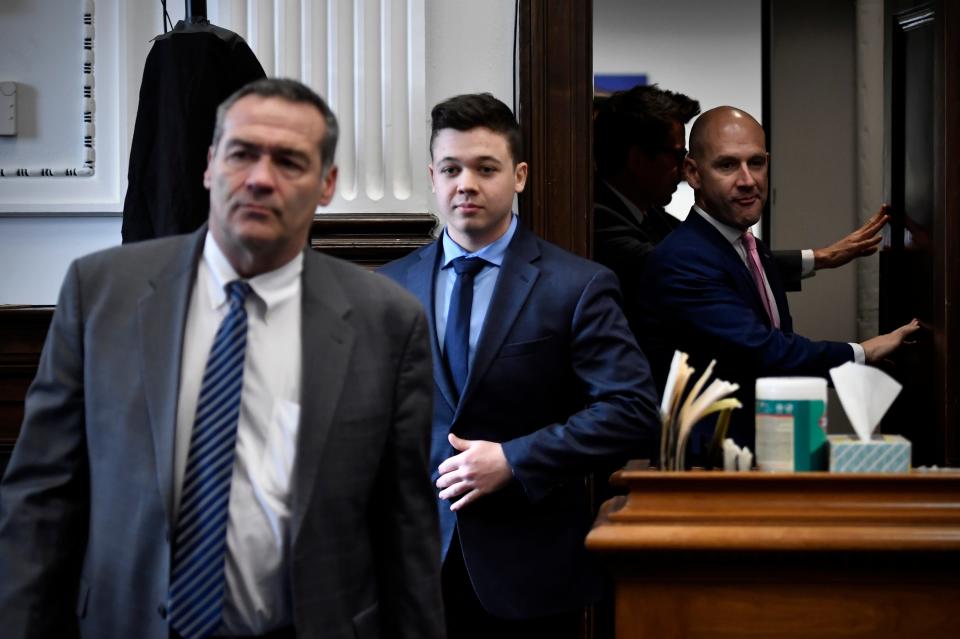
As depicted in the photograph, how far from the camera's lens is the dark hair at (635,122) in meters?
3.77

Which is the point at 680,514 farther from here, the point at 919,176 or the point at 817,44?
the point at 817,44

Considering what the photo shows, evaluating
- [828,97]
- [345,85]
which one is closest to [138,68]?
[345,85]

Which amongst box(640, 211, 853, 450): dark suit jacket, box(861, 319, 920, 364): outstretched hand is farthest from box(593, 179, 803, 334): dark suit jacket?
box(861, 319, 920, 364): outstretched hand

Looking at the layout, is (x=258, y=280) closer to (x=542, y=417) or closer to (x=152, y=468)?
(x=152, y=468)

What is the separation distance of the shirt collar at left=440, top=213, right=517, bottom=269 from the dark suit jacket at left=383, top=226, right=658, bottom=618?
23 millimetres

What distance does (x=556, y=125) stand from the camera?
318 centimetres

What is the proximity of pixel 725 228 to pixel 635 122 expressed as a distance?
0.77m

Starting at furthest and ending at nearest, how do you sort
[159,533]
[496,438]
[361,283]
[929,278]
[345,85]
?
[929,278]
[345,85]
[496,438]
[361,283]
[159,533]

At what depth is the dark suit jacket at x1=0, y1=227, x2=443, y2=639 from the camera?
1629mm

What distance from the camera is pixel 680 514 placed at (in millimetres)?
2217

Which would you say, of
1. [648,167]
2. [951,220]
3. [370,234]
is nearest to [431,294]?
[370,234]

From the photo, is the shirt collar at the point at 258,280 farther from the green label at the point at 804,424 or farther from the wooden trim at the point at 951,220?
the wooden trim at the point at 951,220

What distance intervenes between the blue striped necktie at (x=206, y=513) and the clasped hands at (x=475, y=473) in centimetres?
72

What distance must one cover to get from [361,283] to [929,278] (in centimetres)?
221
